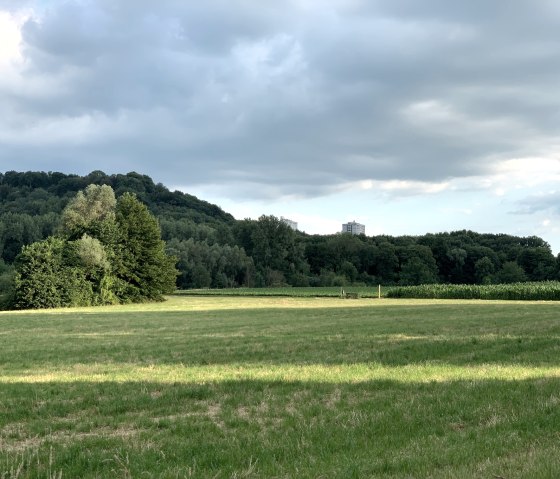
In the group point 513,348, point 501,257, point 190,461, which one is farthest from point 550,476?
point 501,257

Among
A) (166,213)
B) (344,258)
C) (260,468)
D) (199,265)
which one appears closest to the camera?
(260,468)

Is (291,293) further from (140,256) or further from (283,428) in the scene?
(283,428)

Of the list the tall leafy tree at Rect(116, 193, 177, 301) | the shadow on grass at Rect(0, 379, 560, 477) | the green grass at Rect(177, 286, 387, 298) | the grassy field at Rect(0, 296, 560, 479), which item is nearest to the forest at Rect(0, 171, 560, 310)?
the green grass at Rect(177, 286, 387, 298)

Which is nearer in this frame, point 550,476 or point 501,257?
point 550,476

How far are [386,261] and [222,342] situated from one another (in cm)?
13468

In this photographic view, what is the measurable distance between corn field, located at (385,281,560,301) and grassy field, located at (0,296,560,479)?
6002 centimetres

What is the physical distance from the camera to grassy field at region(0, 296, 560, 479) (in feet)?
20.5

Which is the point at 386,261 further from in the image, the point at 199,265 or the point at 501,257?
the point at 199,265

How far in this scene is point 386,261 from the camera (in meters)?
151

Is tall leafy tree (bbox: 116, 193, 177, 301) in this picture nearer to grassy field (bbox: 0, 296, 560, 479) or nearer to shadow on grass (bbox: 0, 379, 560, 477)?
grassy field (bbox: 0, 296, 560, 479)

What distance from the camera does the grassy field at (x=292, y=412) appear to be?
6250mm

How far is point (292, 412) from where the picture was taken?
29.5ft

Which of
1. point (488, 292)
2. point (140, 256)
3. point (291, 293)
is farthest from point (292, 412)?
point (291, 293)

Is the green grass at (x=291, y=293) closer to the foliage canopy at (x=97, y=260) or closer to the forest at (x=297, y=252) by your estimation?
the foliage canopy at (x=97, y=260)
